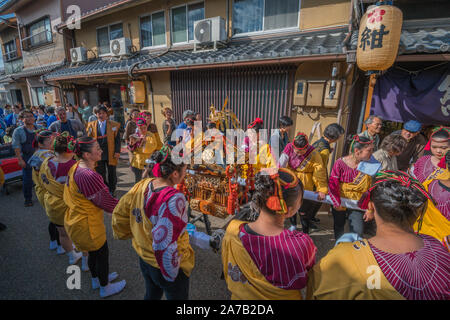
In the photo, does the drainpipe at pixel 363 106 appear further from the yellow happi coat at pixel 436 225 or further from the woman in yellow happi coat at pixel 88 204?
the woman in yellow happi coat at pixel 88 204

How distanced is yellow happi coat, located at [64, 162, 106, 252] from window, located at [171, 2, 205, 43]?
7498mm

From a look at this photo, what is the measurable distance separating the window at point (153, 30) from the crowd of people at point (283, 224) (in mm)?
6981

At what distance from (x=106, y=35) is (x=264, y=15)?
799cm

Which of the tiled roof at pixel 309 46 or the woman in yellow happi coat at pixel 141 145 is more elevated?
the tiled roof at pixel 309 46

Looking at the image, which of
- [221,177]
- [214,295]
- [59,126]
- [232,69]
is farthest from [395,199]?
[59,126]

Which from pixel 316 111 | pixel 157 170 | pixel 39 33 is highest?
pixel 39 33

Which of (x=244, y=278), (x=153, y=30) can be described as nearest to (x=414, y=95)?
(x=244, y=278)

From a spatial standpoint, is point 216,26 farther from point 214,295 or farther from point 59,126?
point 214,295

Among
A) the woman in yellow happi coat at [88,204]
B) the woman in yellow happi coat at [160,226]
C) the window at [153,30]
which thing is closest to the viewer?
the woman in yellow happi coat at [160,226]

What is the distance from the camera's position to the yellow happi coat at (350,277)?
42.9 inches

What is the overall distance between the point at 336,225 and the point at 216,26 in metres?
6.64

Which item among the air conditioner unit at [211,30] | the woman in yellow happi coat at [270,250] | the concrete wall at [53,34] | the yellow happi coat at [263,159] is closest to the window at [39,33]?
the concrete wall at [53,34]

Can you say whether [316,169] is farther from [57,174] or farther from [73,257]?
[73,257]

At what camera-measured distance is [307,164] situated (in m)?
3.24
